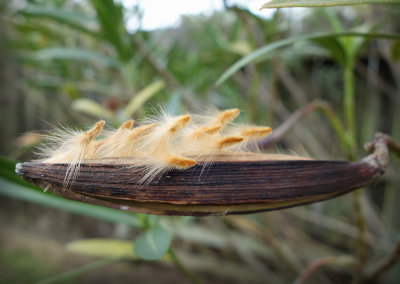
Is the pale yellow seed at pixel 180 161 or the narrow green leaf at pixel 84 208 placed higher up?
the narrow green leaf at pixel 84 208

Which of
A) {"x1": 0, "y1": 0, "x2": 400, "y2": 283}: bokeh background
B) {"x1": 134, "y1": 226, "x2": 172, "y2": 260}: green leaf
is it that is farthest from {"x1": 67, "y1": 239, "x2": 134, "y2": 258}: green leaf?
{"x1": 134, "y1": 226, "x2": 172, "y2": 260}: green leaf

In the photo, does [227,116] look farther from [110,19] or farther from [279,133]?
[110,19]

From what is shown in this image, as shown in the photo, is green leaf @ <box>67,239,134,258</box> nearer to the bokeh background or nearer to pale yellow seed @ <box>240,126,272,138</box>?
the bokeh background

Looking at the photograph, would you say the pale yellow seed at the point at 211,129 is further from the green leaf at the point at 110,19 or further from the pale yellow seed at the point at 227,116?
the green leaf at the point at 110,19

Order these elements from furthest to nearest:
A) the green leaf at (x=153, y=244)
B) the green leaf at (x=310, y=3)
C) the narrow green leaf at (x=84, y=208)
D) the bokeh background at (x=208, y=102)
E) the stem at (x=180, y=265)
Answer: the bokeh background at (x=208, y=102) → the narrow green leaf at (x=84, y=208) → the stem at (x=180, y=265) → the green leaf at (x=153, y=244) → the green leaf at (x=310, y=3)

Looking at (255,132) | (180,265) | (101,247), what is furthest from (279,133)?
(101,247)

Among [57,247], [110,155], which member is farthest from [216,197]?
[57,247]

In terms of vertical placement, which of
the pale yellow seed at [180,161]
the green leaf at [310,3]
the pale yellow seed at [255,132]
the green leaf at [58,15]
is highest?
the green leaf at [58,15]

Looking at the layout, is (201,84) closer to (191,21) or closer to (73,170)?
(191,21)

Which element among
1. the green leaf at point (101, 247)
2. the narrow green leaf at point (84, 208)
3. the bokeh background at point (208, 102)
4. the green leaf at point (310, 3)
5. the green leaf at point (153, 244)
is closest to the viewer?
the green leaf at point (310, 3)

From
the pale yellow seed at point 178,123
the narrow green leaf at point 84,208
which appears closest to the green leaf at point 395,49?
the pale yellow seed at point 178,123
